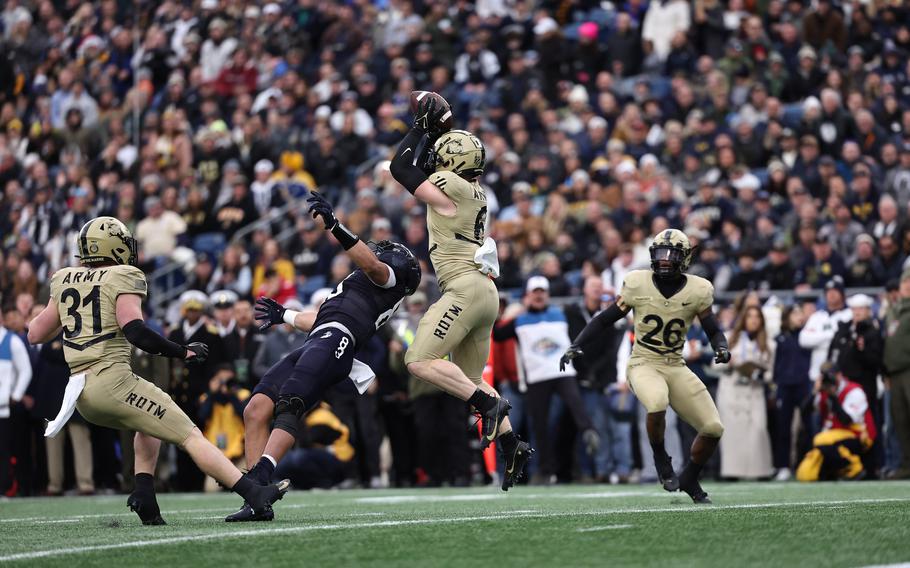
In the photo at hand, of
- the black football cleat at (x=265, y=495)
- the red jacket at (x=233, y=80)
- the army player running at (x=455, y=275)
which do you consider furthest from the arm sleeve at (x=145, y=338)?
the red jacket at (x=233, y=80)

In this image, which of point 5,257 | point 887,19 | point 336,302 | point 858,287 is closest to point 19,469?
point 5,257

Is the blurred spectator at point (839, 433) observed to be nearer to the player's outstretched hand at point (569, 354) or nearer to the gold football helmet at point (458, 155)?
the player's outstretched hand at point (569, 354)

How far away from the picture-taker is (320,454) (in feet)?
49.0

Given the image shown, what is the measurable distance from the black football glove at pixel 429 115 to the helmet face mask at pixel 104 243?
190cm

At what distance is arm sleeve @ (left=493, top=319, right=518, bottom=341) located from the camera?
15742 millimetres

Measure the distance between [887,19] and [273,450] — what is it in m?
14.1

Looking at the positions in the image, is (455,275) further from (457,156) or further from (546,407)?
(546,407)

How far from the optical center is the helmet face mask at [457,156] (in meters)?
9.48

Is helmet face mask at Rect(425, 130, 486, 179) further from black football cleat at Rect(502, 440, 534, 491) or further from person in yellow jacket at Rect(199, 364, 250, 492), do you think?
person in yellow jacket at Rect(199, 364, 250, 492)

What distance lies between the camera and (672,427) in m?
15.2

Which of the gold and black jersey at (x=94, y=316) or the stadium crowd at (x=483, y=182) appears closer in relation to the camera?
the gold and black jersey at (x=94, y=316)

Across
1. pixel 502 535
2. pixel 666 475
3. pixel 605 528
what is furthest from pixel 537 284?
pixel 502 535

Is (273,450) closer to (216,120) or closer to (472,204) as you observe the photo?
(472,204)

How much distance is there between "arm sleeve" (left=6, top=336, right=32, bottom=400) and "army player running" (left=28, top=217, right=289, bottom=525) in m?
Answer: 6.71
